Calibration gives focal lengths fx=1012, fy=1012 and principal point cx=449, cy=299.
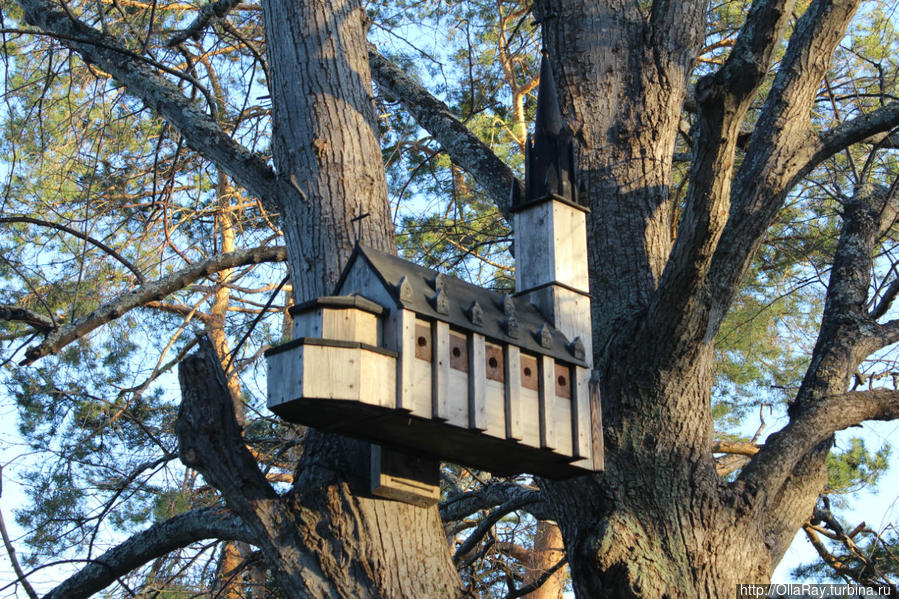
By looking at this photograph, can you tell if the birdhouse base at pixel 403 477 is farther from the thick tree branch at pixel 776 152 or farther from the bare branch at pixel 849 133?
the bare branch at pixel 849 133

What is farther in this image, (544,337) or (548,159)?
(548,159)

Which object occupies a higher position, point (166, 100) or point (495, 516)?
point (166, 100)

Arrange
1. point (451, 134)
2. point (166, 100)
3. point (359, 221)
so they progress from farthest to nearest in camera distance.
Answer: point (451, 134)
point (166, 100)
point (359, 221)

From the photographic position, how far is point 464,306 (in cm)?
285

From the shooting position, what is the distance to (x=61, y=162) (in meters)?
6.59

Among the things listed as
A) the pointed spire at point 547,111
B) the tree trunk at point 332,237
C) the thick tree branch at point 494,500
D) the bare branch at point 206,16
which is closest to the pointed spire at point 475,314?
the tree trunk at point 332,237

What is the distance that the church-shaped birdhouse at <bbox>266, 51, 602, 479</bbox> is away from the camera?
2549 mm

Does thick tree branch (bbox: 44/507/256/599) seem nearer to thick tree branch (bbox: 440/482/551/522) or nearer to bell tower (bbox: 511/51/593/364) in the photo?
bell tower (bbox: 511/51/593/364)

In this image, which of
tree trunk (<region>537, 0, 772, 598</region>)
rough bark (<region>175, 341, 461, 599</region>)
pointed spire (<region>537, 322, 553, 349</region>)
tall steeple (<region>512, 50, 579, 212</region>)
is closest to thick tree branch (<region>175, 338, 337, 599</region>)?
rough bark (<region>175, 341, 461, 599</region>)

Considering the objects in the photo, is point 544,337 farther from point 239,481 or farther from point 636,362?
point 239,481

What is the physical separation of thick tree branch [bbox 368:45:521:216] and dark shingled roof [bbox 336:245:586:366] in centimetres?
106

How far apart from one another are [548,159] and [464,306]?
0.79 meters

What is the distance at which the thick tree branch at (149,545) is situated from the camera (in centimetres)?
327

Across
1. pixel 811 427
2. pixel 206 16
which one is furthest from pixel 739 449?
pixel 206 16
